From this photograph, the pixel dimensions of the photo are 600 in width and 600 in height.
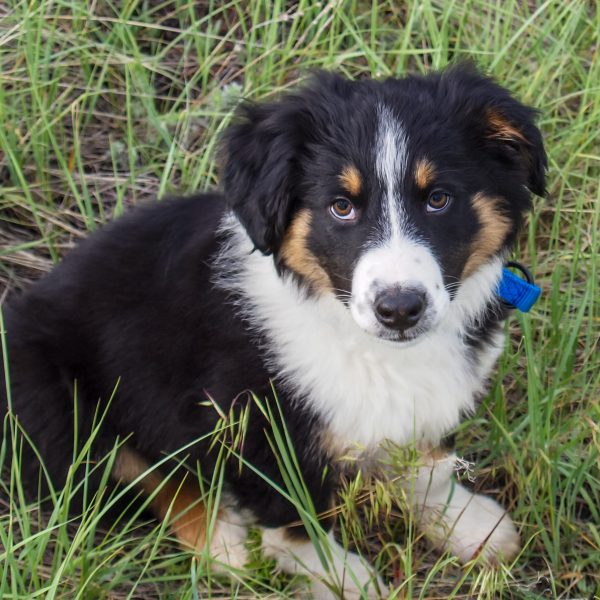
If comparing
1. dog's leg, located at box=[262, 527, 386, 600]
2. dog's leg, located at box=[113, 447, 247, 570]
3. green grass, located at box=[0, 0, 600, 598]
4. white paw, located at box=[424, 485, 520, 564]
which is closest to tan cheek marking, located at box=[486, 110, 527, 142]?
green grass, located at box=[0, 0, 600, 598]

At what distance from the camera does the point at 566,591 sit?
10.4 feet

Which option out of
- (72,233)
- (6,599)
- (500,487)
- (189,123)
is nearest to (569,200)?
(500,487)

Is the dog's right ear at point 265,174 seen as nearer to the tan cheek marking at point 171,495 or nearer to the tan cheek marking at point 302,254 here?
the tan cheek marking at point 302,254

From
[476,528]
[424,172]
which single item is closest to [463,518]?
[476,528]

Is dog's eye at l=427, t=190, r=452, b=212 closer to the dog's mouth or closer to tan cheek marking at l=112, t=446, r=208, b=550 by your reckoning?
the dog's mouth

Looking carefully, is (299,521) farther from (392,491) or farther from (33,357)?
(33,357)

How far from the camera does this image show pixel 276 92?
14.0 feet

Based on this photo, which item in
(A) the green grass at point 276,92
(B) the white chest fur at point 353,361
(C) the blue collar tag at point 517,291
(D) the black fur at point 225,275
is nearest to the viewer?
(D) the black fur at point 225,275

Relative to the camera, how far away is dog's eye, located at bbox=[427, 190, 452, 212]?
2688mm

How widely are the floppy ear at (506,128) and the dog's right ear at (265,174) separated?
502 millimetres

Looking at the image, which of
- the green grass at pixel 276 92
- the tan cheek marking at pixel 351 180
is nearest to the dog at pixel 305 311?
the tan cheek marking at pixel 351 180

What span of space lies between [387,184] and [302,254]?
1.26ft

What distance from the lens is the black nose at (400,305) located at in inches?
98.7

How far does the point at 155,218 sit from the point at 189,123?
1.28m
